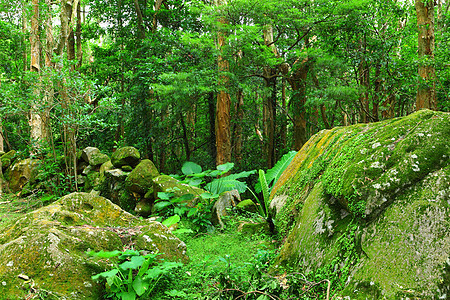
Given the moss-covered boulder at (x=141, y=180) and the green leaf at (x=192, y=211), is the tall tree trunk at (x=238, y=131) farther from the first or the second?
the green leaf at (x=192, y=211)

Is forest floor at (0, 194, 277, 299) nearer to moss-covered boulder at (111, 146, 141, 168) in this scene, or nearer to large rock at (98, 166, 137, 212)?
large rock at (98, 166, 137, 212)

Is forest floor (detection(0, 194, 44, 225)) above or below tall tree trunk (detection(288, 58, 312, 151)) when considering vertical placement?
below

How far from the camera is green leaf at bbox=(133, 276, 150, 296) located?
212cm

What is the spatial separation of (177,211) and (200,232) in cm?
53

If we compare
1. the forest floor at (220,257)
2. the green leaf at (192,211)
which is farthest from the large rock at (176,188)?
the forest floor at (220,257)

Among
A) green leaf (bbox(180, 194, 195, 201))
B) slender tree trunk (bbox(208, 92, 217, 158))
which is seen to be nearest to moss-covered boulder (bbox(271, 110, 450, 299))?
green leaf (bbox(180, 194, 195, 201))

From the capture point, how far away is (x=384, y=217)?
1.93 meters

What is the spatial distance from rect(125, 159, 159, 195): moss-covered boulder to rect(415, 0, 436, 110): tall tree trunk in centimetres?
618

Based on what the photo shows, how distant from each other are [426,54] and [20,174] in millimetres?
11874

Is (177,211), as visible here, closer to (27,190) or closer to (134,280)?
(134,280)

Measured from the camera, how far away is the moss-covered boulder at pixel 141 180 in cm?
579

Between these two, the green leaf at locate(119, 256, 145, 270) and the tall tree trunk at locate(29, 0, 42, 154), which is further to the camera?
the tall tree trunk at locate(29, 0, 42, 154)

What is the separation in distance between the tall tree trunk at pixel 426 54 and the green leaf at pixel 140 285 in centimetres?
691

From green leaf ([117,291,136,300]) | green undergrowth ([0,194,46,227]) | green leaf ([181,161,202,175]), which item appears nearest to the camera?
green leaf ([117,291,136,300])
